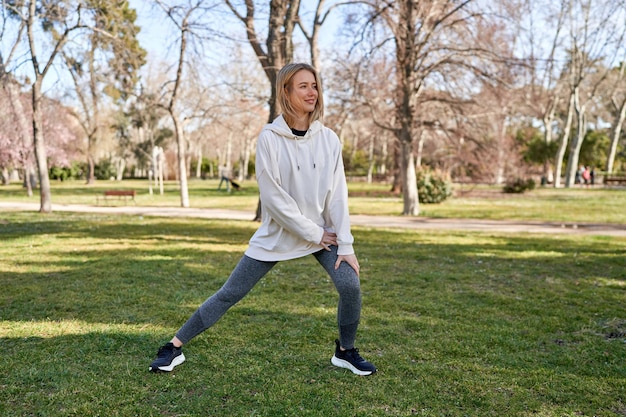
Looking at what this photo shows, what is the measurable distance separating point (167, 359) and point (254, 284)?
84cm

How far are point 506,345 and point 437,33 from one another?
1385cm

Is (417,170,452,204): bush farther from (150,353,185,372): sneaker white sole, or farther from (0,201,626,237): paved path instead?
(150,353,185,372): sneaker white sole

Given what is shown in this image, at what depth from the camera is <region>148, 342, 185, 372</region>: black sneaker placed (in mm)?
3654

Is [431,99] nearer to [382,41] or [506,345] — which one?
[382,41]

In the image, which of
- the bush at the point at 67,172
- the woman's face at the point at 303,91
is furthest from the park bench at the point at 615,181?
the bush at the point at 67,172

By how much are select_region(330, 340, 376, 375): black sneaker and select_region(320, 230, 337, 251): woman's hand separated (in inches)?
33.1

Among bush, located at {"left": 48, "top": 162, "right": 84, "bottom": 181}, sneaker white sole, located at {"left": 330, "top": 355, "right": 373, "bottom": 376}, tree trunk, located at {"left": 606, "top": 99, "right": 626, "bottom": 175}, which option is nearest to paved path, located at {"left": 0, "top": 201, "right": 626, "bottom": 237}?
sneaker white sole, located at {"left": 330, "top": 355, "right": 373, "bottom": 376}

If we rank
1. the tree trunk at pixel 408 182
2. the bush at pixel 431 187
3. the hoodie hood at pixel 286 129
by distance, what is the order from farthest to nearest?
the bush at pixel 431 187 → the tree trunk at pixel 408 182 → the hoodie hood at pixel 286 129

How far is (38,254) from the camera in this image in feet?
29.5

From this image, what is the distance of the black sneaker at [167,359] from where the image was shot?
Result: 3.65m

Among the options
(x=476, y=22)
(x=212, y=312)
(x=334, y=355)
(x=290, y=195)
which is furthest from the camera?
(x=476, y=22)

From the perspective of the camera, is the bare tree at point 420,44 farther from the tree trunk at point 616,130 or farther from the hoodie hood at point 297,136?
the tree trunk at point 616,130

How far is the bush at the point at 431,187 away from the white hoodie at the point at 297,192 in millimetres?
19505

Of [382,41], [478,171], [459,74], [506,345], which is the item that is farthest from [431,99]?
[506,345]
